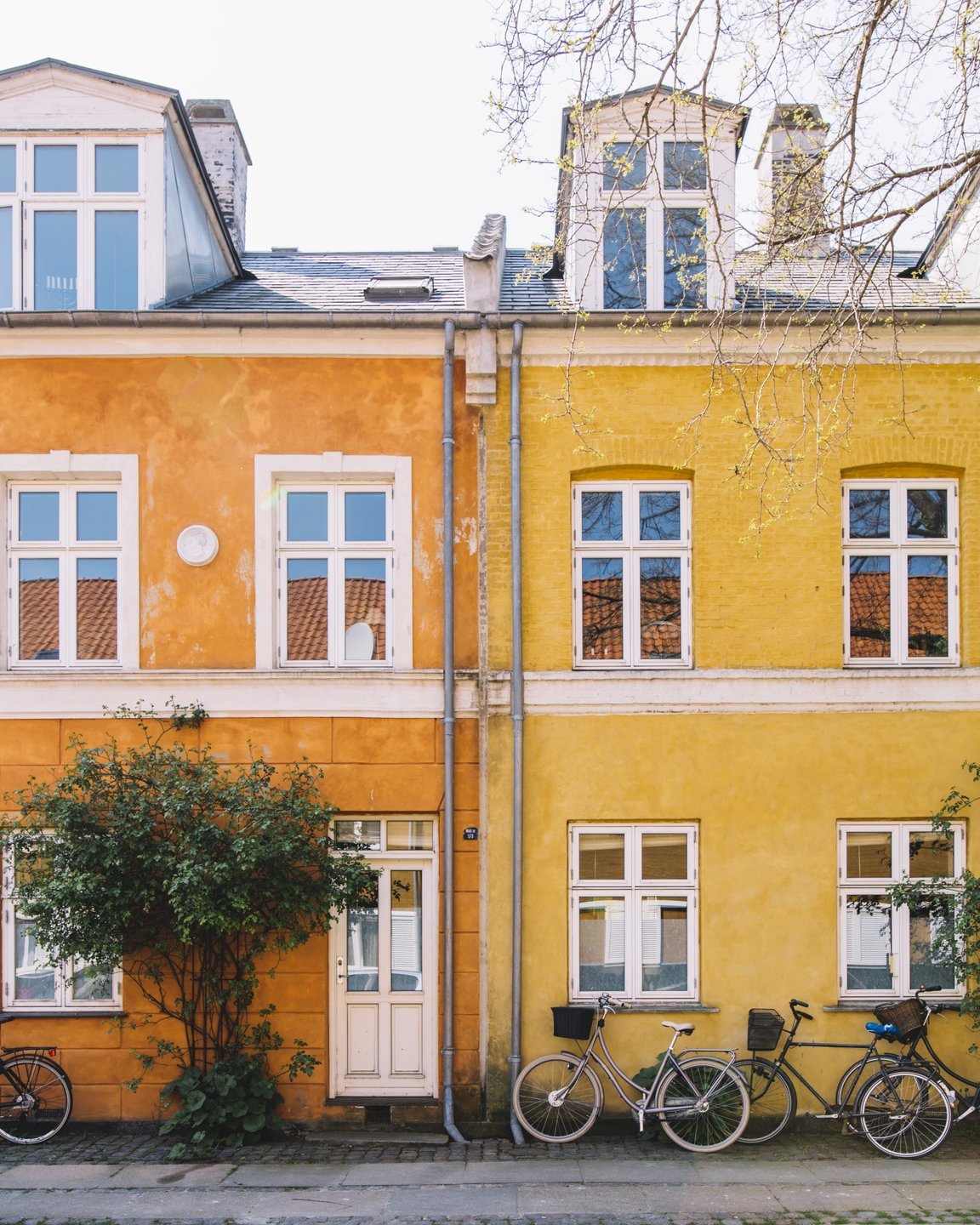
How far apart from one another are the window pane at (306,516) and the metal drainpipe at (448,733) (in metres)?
1.10

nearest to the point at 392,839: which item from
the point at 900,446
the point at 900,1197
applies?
the point at 900,1197

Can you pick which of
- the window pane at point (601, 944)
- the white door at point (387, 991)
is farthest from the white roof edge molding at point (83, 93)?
the window pane at point (601, 944)

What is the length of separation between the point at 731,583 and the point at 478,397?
8.87 ft

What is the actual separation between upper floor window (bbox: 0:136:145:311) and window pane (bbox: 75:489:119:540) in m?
1.69

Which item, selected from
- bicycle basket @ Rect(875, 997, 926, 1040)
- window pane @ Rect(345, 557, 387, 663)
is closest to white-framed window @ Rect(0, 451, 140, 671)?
window pane @ Rect(345, 557, 387, 663)

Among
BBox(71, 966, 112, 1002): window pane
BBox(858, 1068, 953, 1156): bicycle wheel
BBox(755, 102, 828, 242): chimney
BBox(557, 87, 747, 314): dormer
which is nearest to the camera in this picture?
BBox(755, 102, 828, 242): chimney

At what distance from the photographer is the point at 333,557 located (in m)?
9.98

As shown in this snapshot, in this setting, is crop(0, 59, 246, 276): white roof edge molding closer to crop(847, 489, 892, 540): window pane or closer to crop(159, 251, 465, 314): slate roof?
crop(159, 251, 465, 314): slate roof

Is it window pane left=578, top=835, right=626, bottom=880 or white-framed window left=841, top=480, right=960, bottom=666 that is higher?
white-framed window left=841, top=480, right=960, bottom=666

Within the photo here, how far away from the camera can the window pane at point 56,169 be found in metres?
10.2

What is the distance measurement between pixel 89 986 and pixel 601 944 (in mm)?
4377

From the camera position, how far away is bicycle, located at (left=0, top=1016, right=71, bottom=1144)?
9188 mm

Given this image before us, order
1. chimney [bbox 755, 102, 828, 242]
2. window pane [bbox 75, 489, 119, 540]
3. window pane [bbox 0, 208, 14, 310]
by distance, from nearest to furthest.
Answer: chimney [bbox 755, 102, 828, 242]
window pane [bbox 75, 489, 119, 540]
window pane [bbox 0, 208, 14, 310]

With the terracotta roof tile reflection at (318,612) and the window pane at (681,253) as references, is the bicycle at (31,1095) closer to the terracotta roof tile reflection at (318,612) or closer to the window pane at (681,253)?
the terracotta roof tile reflection at (318,612)
